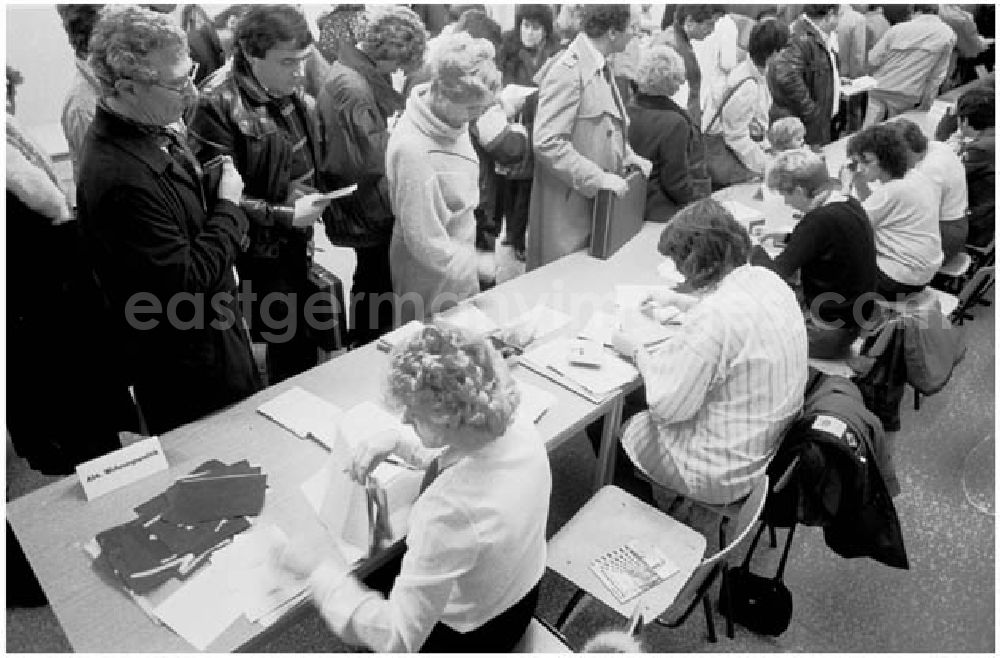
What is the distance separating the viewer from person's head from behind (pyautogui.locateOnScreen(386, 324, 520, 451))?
1362 mm

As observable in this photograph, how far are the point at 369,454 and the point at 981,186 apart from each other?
372 cm

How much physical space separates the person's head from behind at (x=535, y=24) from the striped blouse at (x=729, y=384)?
9.32 ft

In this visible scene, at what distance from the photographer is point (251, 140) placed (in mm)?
2266

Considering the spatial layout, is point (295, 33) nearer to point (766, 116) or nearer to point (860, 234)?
point (860, 234)

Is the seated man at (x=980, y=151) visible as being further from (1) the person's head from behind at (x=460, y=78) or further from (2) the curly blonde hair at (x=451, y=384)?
(2) the curly blonde hair at (x=451, y=384)

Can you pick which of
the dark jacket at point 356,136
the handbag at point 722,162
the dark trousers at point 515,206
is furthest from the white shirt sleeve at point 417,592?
the dark trousers at point 515,206

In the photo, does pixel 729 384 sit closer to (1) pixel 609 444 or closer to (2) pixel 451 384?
(1) pixel 609 444

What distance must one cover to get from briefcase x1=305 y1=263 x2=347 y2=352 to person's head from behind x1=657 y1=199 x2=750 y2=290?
1303 mm

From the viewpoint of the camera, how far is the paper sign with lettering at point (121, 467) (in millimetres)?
1730

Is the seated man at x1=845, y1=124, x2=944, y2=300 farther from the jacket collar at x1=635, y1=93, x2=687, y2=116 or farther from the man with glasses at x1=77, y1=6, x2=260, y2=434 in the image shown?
the man with glasses at x1=77, y1=6, x2=260, y2=434

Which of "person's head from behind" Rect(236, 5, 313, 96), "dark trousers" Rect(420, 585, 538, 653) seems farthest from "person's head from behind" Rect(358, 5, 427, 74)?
"dark trousers" Rect(420, 585, 538, 653)

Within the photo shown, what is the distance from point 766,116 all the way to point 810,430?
262 centimetres

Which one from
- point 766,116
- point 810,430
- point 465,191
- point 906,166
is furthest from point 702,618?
point 766,116

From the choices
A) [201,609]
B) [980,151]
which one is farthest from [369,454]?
[980,151]
